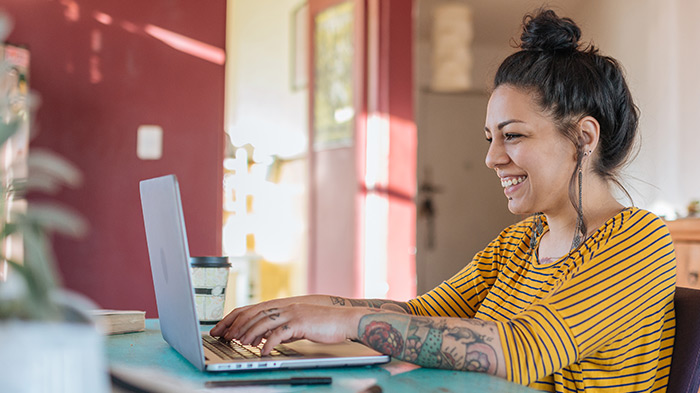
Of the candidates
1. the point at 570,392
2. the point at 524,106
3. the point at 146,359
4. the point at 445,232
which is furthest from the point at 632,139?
the point at 445,232

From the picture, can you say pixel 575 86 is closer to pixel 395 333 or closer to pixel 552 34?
pixel 552 34

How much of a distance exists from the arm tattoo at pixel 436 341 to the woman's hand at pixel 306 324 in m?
0.02

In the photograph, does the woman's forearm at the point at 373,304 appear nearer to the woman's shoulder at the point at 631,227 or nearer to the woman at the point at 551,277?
the woman at the point at 551,277

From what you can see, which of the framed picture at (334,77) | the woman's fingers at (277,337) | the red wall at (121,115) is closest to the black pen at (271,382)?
the woman's fingers at (277,337)

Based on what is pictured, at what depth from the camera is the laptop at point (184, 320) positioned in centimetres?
87

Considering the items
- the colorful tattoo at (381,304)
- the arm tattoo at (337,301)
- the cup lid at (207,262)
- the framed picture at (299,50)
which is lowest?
the colorful tattoo at (381,304)

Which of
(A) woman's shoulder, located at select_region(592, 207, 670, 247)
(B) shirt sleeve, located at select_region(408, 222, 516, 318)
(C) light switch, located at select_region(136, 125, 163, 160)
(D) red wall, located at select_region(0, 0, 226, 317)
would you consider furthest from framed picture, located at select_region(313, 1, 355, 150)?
(A) woman's shoulder, located at select_region(592, 207, 670, 247)

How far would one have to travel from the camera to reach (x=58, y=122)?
2.67 metres

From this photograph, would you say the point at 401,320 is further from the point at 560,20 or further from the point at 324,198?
the point at 324,198

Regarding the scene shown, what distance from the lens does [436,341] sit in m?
1.02

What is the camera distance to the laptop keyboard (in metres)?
1.00

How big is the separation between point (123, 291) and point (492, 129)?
1903 millimetres

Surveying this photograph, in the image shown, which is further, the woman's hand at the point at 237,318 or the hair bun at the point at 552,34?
the hair bun at the point at 552,34

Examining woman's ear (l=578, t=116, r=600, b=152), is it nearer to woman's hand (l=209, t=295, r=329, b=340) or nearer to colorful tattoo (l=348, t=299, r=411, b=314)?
colorful tattoo (l=348, t=299, r=411, b=314)
